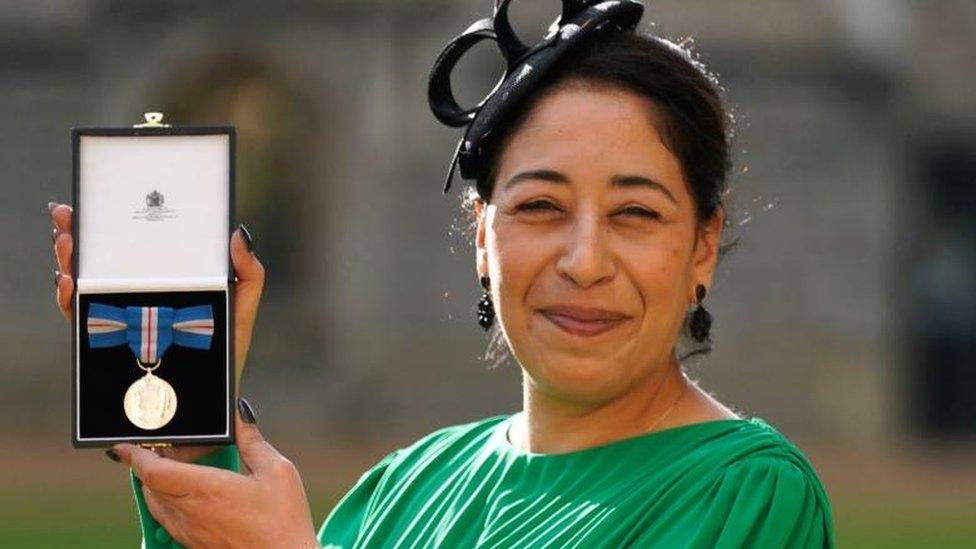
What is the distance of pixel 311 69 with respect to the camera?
952 inches

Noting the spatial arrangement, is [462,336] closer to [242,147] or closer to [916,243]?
[242,147]

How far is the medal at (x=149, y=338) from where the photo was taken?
372 cm

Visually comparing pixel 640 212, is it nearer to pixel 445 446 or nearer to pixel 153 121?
→ pixel 445 446

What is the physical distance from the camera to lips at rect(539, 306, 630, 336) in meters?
3.78

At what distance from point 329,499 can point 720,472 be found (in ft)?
39.2

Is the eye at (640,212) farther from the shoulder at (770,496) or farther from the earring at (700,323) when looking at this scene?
the shoulder at (770,496)

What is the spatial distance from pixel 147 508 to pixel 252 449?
263 millimetres

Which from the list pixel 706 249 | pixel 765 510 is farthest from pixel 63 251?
pixel 765 510

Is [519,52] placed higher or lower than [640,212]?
higher

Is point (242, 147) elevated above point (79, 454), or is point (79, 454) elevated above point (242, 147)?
point (242, 147)

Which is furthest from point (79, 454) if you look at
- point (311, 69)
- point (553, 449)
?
point (553, 449)

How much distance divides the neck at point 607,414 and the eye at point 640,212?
1.00 feet

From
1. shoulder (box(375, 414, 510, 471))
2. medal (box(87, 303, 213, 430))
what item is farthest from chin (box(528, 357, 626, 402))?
medal (box(87, 303, 213, 430))

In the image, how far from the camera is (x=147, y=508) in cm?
383
